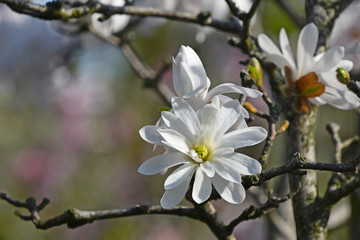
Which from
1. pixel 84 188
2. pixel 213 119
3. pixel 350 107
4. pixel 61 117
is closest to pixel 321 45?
pixel 350 107

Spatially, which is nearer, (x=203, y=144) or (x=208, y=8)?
(x=203, y=144)

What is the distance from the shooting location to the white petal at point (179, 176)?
2.17 feet

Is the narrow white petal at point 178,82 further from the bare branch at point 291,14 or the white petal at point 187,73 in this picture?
the bare branch at point 291,14

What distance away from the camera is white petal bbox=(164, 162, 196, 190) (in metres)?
0.66

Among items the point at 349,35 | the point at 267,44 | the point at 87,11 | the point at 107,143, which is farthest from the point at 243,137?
the point at 107,143

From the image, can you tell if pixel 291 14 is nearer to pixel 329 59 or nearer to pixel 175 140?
pixel 329 59

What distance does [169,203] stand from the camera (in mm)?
683

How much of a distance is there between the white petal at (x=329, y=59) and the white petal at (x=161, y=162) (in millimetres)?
333

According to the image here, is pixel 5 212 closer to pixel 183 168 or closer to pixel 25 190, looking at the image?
pixel 25 190

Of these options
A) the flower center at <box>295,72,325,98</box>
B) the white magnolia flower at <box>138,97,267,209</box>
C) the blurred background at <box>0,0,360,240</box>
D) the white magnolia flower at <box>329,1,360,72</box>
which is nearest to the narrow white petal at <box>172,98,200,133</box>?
the white magnolia flower at <box>138,97,267,209</box>

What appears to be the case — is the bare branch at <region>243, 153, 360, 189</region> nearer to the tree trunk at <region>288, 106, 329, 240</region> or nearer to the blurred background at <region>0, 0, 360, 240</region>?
the tree trunk at <region>288, 106, 329, 240</region>

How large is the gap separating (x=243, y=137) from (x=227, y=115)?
0.04 m

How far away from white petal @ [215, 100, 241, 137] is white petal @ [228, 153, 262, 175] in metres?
0.04

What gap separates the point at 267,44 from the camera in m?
0.90
